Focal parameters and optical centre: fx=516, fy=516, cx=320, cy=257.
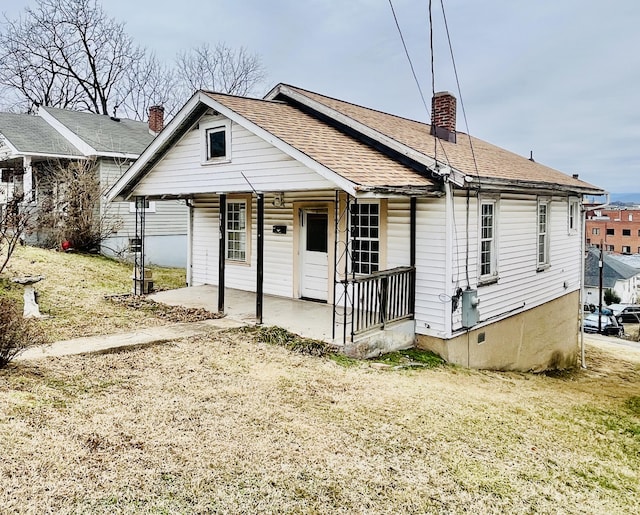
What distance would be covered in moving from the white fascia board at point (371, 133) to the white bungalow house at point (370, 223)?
3 cm

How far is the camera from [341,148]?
376 inches

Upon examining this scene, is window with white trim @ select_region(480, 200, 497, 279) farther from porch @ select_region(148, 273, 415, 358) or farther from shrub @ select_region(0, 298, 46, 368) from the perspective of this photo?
shrub @ select_region(0, 298, 46, 368)

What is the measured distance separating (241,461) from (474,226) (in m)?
6.90

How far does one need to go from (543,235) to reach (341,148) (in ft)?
21.2

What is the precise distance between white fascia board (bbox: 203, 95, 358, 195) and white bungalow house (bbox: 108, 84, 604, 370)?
0.02m

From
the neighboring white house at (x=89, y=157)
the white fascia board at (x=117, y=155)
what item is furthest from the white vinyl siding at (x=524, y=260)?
the white fascia board at (x=117, y=155)

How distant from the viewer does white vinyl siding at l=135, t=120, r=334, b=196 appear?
29.3 ft

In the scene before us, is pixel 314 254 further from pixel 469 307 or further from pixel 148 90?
pixel 148 90

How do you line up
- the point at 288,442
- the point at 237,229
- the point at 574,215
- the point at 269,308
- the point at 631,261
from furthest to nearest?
the point at 631,261
the point at 574,215
the point at 237,229
the point at 269,308
the point at 288,442

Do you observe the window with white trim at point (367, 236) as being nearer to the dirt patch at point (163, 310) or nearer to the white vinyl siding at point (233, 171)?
the white vinyl siding at point (233, 171)

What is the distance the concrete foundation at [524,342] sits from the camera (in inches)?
378

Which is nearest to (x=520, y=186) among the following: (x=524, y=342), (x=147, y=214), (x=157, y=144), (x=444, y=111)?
(x=524, y=342)

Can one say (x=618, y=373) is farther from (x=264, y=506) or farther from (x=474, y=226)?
(x=264, y=506)

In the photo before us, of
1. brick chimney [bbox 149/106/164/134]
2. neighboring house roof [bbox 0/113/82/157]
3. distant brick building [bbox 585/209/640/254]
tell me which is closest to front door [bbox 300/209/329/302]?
neighboring house roof [bbox 0/113/82/157]
